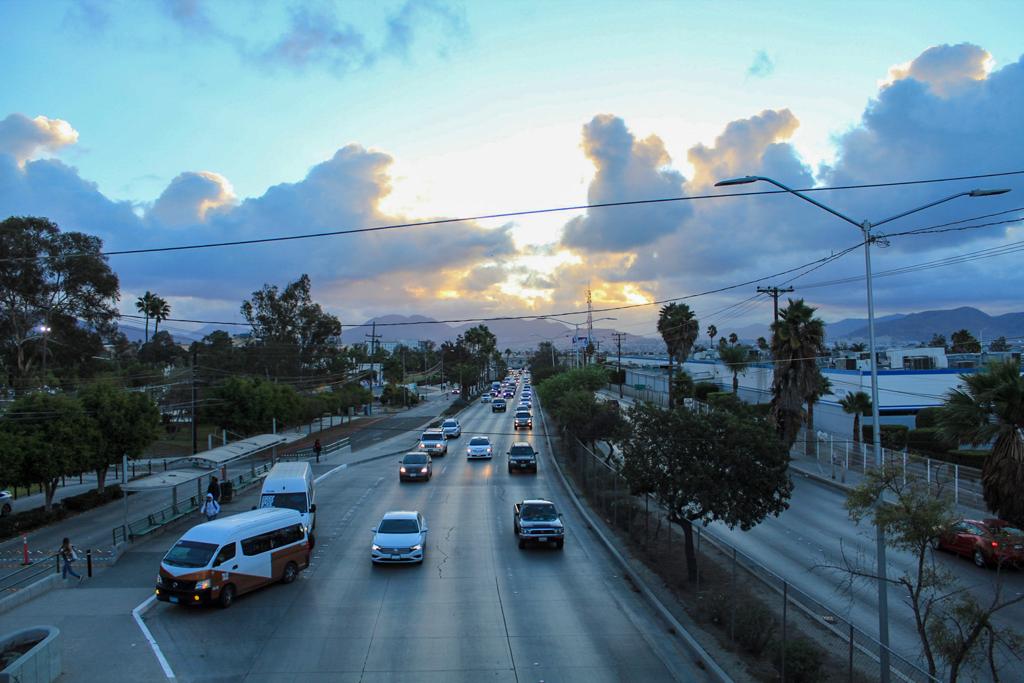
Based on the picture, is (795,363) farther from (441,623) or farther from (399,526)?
(441,623)

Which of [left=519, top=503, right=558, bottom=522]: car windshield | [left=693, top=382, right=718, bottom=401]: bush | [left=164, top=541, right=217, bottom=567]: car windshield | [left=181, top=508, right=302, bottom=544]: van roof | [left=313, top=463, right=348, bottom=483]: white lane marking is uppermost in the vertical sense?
[left=693, top=382, right=718, bottom=401]: bush

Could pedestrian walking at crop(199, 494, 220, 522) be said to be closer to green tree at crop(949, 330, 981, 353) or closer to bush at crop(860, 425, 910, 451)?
bush at crop(860, 425, 910, 451)

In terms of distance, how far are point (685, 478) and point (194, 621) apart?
1101 centimetres

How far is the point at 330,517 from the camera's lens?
26.5 meters

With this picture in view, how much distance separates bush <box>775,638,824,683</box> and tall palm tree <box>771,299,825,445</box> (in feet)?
104

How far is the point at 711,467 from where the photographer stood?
15445 mm

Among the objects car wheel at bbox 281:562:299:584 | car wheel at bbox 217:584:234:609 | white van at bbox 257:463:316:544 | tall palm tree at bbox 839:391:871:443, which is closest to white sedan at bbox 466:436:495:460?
white van at bbox 257:463:316:544

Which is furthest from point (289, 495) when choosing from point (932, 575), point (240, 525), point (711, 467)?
point (932, 575)

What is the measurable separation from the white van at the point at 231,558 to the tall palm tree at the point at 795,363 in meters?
31.2

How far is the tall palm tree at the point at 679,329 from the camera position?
73500 millimetres

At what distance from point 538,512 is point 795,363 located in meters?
25.0

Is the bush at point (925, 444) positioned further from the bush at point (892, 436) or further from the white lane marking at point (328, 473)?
the white lane marking at point (328, 473)

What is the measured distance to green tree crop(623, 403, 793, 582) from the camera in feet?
50.3

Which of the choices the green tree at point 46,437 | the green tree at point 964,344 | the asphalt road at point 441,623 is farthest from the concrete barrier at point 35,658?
the green tree at point 964,344
